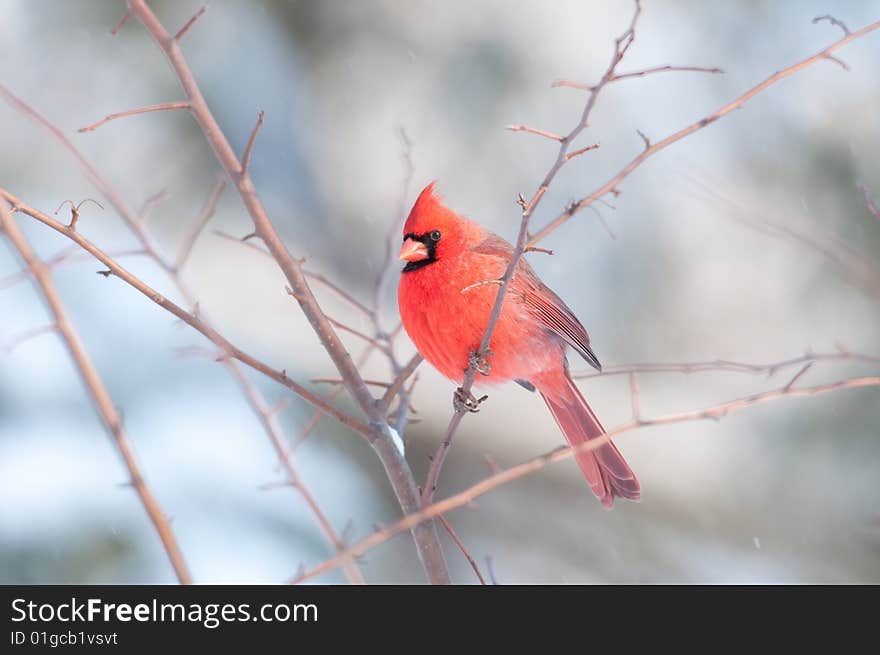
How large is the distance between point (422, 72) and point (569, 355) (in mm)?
2913

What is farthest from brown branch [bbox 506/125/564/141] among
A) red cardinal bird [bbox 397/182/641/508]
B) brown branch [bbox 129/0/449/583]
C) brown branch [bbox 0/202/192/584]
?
red cardinal bird [bbox 397/182/641/508]

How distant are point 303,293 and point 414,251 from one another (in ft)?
2.86

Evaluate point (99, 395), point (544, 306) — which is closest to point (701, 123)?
point (99, 395)

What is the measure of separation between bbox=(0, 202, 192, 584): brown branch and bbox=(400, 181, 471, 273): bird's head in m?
1.38

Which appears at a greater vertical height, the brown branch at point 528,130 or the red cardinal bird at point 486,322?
the red cardinal bird at point 486,322

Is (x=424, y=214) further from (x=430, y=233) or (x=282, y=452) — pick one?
(x=282, y=452)

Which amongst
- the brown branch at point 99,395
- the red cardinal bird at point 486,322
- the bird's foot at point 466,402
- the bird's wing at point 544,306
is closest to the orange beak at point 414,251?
the red cardinal bird at point 486,322

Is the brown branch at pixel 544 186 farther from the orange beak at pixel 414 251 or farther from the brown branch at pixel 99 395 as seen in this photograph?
the orange beak at pixel 414 251

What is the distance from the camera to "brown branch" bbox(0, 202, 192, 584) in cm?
123

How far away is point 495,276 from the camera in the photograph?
8.52ft

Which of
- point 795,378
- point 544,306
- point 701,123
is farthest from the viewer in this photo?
point 544,306

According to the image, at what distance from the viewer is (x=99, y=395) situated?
127 centimetres

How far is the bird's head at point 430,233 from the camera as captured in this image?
8.66 feet
